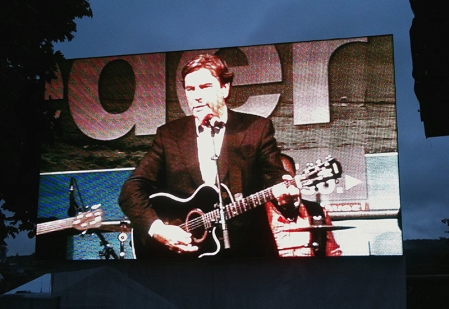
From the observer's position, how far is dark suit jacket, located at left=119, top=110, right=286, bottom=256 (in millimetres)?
8492

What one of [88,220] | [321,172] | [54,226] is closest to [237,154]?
[321,172]

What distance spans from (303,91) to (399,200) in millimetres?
1976

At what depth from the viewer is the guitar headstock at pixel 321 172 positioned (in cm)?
852

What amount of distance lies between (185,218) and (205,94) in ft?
5.93

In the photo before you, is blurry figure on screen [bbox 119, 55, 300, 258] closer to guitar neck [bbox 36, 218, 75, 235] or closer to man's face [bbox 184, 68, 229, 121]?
man's face [bbox 184, 68, 229, 121]

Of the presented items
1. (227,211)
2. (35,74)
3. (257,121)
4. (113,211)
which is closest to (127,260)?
(113,211)

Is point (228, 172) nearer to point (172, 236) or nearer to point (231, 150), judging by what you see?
Result: point (231, 150)

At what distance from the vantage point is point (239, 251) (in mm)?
8477

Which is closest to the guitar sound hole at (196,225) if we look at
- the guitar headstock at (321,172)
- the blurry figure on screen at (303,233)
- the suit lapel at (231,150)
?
the suit lapel at (231,150)

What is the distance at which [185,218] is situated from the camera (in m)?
8.65

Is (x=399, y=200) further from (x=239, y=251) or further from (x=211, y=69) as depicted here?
(x=211, y=69)

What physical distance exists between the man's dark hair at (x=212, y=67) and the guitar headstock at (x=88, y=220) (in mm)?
2308

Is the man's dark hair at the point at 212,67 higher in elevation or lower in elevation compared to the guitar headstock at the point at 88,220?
higher

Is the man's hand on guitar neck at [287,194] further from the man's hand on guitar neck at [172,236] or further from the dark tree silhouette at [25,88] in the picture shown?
the dark tree silhouette at [25,88]
